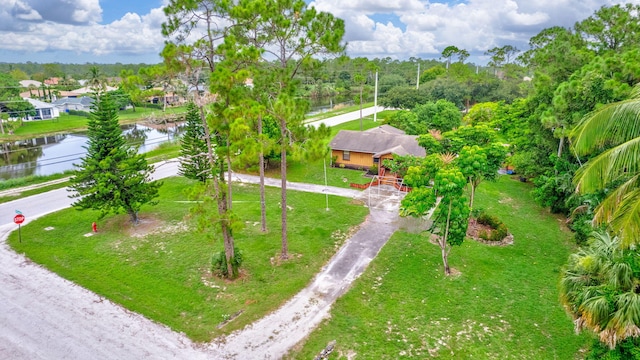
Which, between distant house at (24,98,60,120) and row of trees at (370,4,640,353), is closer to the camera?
row of trees at (370,4,640,353)

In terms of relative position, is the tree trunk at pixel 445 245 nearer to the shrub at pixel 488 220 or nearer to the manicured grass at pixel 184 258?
the manicured grass at pixel 184 258

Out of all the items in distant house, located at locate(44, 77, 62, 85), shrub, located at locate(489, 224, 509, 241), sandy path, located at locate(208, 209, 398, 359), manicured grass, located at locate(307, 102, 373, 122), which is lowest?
sandy path, located at locate(208, 209, 398, 359)

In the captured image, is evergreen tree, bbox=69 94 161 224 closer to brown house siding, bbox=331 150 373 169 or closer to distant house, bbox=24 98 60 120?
brown house siding, bbox=331 150 373 169

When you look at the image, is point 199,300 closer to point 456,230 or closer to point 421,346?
point 421,346

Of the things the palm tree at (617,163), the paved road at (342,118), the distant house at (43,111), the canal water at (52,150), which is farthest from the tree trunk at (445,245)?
the distant house at (43,111)

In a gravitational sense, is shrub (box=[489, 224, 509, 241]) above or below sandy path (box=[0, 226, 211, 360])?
above

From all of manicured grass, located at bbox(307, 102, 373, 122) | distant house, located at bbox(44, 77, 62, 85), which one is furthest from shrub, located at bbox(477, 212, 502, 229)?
distant house, located at bbox(44, 77, 62, 85)
